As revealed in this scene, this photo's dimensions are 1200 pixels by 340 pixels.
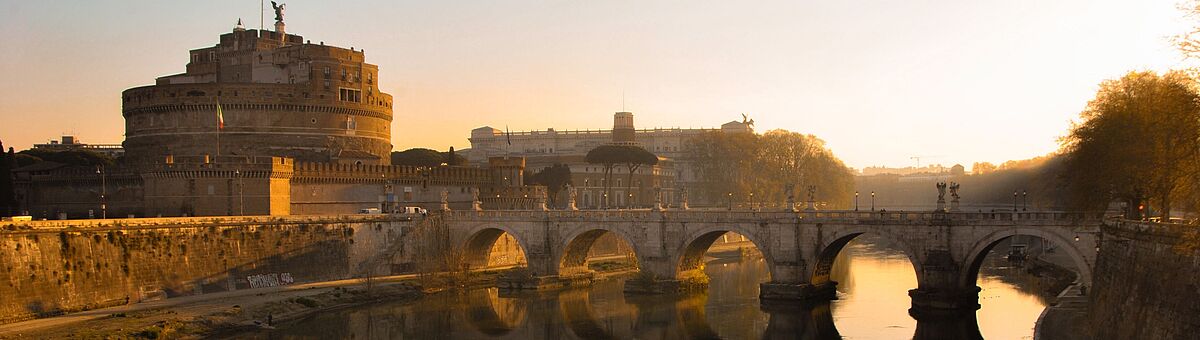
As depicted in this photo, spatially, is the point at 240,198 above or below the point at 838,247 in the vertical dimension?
above

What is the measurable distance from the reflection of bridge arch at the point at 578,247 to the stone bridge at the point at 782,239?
0.16 feet

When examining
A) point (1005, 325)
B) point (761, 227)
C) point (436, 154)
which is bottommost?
point (1005, 325)

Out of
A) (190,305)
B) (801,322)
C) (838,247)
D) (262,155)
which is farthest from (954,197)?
(262,155)

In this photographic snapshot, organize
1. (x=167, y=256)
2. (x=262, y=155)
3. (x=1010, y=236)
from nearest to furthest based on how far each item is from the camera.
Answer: (x=1010, y=236), (x=167, y=256), (x=262, y=155)

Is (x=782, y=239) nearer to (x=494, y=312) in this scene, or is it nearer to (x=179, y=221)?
(x=494, y=312)

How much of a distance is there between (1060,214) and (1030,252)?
30.3 m

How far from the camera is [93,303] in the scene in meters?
40.5

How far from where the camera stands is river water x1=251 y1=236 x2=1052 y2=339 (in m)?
39.5

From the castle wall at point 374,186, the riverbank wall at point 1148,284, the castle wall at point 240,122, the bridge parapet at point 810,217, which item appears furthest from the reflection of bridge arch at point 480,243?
the riverbank wall at point 1148,284

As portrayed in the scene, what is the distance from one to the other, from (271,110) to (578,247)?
21.3 meters

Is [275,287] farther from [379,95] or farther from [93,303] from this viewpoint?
[379,95]

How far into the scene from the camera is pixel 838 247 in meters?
46.2

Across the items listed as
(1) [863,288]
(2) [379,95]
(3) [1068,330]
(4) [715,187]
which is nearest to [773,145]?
(4) [715,187]

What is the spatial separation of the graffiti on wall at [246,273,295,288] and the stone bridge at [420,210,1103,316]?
917 centimetres
